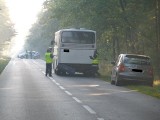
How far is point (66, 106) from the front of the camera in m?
14.0

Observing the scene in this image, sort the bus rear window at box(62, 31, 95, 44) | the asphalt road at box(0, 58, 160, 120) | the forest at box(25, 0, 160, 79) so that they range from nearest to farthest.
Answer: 1. the asphalt road at box(0, 58, 160, 120)
2. the forest at box(25, 0, 160, 79)
3. the bus rear window at box(62, 31, 95, 44)

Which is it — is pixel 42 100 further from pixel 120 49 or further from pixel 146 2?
pixel 120 49

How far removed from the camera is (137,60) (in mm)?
23812

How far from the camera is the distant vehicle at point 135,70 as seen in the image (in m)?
23.5

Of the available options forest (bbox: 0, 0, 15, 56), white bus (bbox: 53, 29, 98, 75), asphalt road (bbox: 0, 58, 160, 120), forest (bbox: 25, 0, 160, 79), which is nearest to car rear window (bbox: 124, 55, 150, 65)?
forest (bbox: 25, 0, 160, 79)

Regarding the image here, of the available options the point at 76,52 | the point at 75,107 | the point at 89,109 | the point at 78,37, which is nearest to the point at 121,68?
the point at 76,52

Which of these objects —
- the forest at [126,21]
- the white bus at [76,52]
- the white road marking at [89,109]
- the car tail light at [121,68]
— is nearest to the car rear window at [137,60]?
the car tail light at [121,68]

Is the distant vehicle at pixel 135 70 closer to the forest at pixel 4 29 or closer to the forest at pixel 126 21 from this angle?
the forest at pixel 126 21

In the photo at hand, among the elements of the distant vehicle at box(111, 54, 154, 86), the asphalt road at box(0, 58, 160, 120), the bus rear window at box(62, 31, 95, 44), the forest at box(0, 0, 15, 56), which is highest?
the forest at box(0, 0, 15, 56)

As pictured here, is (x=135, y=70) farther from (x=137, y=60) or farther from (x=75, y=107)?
(x=75, y=107)

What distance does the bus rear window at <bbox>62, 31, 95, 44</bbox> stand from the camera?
32.1m

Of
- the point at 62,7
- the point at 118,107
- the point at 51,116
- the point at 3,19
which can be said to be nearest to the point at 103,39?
the point at 62,7

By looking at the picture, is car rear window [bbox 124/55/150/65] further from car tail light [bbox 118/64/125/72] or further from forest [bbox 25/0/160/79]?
forest [bbox 25/0/160/79]

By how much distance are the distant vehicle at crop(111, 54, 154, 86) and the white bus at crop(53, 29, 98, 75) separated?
→ 781 cm
